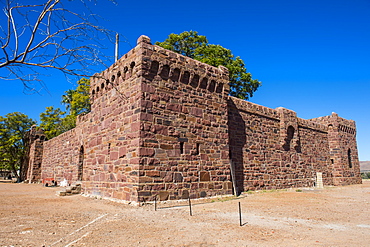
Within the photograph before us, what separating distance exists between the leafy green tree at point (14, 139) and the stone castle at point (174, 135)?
21.8 m

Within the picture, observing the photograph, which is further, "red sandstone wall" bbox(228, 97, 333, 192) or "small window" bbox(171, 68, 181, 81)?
"red sandstone wall" bbox(228, 97, 333, 192)

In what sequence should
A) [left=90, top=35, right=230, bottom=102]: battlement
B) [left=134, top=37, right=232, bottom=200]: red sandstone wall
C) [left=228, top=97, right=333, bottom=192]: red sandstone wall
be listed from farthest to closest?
[left=228, top=97, right=333, bottom=192]: red sandstone wall < [left=90, top=35, right=230, bottom=102]: battlement < [left=134, top=37, right=232, bottom=200]: red sandstone wall

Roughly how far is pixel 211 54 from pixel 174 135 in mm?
16081

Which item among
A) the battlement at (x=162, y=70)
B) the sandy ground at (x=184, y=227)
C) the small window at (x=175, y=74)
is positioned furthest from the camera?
the small window at (x=175, y=74)

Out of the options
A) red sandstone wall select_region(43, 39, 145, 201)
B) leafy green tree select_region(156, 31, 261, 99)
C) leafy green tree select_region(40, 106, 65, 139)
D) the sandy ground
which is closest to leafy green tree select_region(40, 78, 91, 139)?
leafy green tree select_region(40, 106, 65, 139)

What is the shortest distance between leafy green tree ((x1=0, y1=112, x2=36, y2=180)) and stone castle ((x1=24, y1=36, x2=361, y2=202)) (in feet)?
71.5

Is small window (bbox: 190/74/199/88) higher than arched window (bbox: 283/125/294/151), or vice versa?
small window (bbox: 190/74/199/88)

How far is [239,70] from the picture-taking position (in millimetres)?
25969

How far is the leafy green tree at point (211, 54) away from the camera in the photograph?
24.5m

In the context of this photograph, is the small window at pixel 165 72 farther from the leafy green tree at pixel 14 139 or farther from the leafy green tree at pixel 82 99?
the leafy green tree at pixel 14 139

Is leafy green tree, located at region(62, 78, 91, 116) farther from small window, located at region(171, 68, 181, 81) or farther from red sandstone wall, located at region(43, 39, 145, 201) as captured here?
small window, located at region(171, 68, 181, 81)

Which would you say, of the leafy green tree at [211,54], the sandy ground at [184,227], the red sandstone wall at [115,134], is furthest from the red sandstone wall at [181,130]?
the leafy green tree at [211,54]

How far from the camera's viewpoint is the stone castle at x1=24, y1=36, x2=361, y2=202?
923 centimetres

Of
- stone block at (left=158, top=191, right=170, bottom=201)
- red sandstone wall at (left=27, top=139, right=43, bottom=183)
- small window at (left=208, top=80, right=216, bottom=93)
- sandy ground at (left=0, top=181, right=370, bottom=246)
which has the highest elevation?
small window at (left=208, top=80, right=216, bottom=93)
